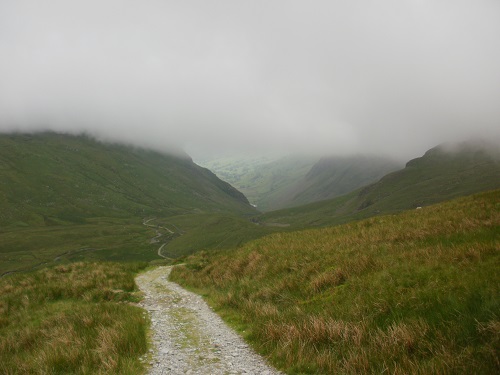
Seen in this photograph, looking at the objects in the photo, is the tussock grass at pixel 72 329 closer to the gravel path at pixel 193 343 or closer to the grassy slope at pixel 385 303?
the gravel path at pixel 193 343

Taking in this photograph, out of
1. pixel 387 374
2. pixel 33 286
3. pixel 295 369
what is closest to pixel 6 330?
pixel 33 286

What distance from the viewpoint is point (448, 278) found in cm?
916

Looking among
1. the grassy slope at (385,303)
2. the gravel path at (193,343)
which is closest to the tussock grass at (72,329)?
the gravel path at (193,343)

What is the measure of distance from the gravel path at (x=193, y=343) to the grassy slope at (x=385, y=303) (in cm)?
63

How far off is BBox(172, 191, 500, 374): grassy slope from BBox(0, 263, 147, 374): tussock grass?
4.04 metres

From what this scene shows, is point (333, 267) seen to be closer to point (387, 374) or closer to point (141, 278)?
point (387, 374)

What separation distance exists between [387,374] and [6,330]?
16939 mm

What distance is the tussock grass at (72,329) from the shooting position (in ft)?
28.2

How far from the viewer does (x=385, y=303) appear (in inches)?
358

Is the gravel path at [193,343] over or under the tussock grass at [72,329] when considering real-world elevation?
under

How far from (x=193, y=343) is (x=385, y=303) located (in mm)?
6346

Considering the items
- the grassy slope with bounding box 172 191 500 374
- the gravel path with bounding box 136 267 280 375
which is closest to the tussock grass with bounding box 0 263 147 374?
the gravel path with bounding box 136 267 280 375

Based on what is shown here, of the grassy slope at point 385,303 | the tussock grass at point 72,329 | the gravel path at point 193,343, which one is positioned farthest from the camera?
the tussock grass at point 72,329

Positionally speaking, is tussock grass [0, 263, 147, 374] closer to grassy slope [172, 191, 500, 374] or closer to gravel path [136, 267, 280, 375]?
gravel path [136, 267, 280, 375]
